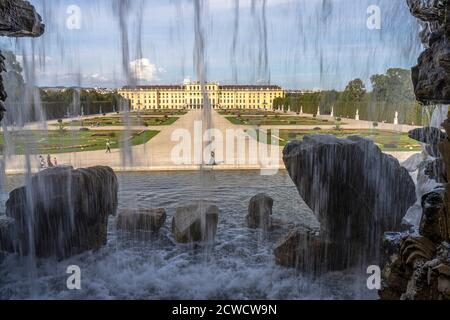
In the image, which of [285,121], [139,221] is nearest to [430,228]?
[139,221]

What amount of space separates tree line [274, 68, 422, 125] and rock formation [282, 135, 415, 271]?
8264mm

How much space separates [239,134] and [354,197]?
667 inches

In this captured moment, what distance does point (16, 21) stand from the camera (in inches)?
193

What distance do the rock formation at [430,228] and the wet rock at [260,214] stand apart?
3499 millimetres

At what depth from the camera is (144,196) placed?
992 centimetres

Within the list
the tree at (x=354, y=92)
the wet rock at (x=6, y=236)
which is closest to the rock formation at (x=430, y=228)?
the wet rock at (x=6, y=236)

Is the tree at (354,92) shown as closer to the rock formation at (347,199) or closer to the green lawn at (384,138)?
the green lawn at (384,138)

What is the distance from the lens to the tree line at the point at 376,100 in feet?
54.5

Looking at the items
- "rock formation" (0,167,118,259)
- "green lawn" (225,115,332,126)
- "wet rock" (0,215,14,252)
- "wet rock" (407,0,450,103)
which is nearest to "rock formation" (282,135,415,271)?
"wet rock" (407,0,450,103)

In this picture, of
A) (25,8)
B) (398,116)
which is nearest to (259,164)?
(25,8)

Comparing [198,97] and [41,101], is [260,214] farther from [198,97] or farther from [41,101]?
[198,97]

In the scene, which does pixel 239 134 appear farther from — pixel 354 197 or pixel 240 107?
pixel 240 107

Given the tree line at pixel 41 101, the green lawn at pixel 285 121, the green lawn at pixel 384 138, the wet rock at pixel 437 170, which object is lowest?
the green lawn at pixel 384 138

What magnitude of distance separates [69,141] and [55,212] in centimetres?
1500
